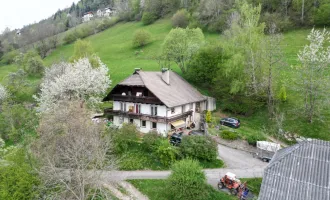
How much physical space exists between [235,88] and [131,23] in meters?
85.7

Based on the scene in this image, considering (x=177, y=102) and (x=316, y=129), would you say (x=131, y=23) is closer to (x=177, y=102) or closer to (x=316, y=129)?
(x=177, y=102)

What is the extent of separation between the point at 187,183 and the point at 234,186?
452 centimetres

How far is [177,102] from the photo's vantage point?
116 feet

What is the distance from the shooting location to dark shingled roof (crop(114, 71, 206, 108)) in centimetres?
3488

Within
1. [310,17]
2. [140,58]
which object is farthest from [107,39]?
[310,17]

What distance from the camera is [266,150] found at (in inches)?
1109

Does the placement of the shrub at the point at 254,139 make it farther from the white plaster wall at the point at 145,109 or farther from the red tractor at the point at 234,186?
the white plaster wall at the point at 145,109

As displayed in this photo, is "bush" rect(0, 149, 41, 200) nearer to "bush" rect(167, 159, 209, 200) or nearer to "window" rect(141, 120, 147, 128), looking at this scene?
"bush" rect(167, 159, 209, 200)

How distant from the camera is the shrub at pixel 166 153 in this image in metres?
27.4

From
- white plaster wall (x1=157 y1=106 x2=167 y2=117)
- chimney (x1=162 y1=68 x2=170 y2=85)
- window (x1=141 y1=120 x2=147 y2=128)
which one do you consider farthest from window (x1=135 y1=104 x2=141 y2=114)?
chimney (x1=162 y1=68 x2=170 y2=85)

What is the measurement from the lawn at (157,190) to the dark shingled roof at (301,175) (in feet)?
26.2

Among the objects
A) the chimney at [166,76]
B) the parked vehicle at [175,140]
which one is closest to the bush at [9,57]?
the chimney at [166,76]

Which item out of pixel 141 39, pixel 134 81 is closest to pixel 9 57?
pixel 141 39

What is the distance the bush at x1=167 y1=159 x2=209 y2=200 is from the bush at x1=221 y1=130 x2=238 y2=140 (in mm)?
10656
